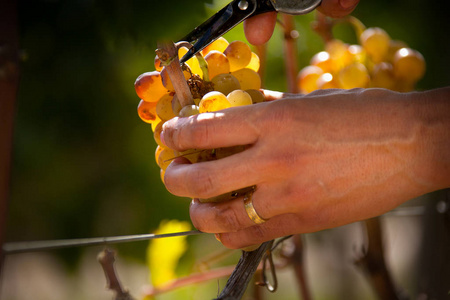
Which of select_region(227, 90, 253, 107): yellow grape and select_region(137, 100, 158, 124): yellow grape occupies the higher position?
select_region(137, 100, 158, 124): yellow grape

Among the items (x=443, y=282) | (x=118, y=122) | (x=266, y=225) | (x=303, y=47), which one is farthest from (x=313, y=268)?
(x=266, y=225)

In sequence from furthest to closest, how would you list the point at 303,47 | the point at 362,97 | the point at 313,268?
the point at 313,268
the point at 303,47
the point at 362,97

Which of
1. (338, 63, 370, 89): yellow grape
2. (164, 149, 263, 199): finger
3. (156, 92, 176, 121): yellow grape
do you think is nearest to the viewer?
(164, 149, 263, 199): finger

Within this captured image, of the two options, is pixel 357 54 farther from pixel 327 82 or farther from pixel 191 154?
pixel 191 154

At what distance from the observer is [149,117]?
0.63 m

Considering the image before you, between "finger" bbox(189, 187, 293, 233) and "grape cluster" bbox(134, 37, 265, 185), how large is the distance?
63mm

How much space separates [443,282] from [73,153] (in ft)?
3.01

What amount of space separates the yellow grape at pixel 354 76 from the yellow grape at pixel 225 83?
0.41m

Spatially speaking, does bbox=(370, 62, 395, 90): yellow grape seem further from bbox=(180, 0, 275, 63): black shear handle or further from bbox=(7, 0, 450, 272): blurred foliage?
bbox=(180, 0, 275, 63): black shear handle

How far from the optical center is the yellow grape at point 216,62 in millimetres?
582

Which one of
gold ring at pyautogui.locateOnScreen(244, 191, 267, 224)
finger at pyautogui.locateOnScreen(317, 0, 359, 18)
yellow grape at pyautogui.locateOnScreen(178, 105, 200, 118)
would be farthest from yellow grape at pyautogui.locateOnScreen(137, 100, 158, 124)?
finger at pyautogui.locateOnScreen(317, 0, 359, 18)

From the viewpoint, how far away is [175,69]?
0.51 meters

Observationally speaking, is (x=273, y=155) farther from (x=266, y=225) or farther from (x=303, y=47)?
(x=303, y=47)

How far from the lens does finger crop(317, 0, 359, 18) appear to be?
2.21ft
